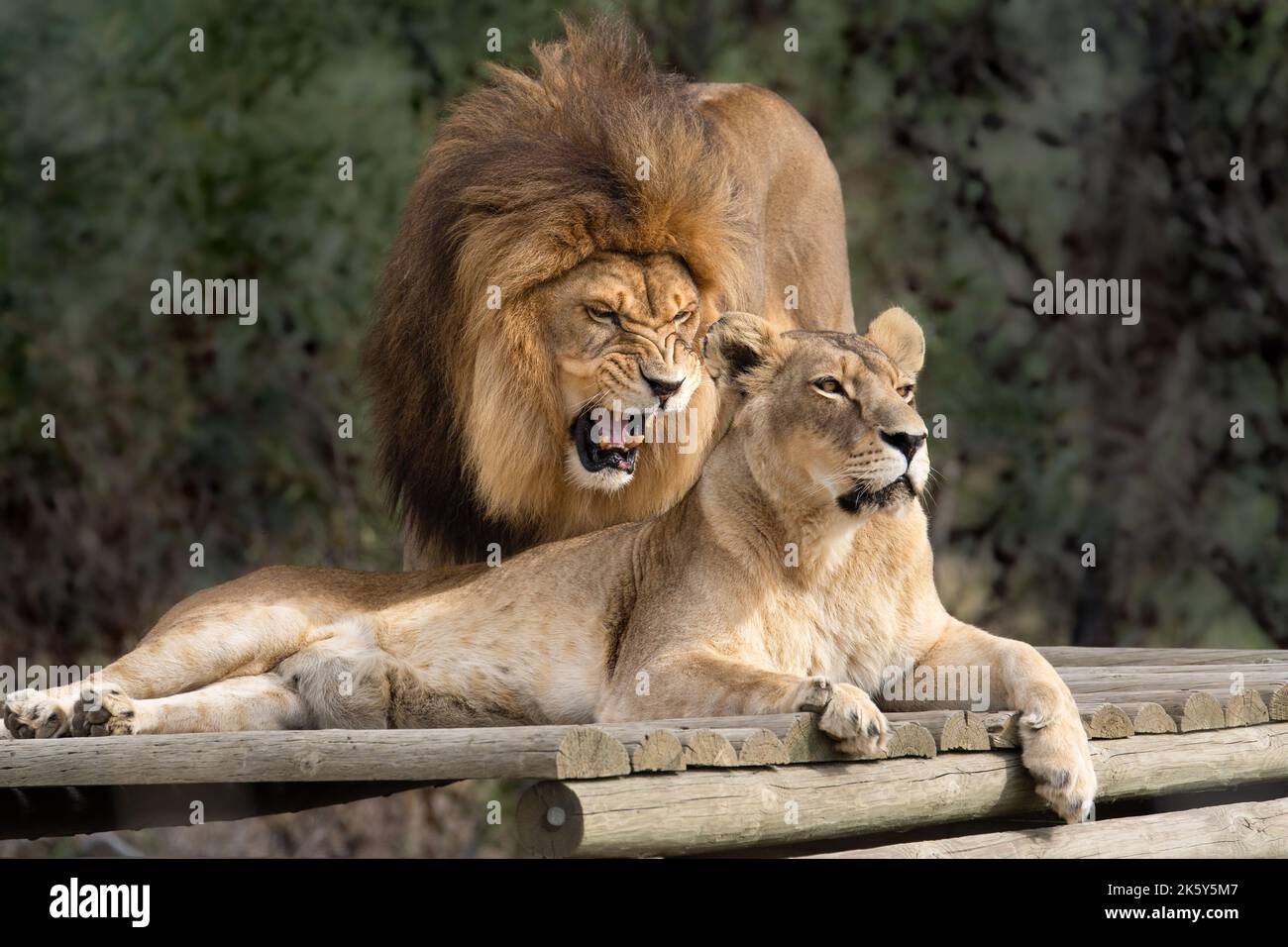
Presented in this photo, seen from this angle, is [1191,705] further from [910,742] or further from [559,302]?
[559,302]

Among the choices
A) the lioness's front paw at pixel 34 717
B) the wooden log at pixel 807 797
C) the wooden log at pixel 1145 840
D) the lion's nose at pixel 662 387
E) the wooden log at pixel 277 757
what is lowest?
the wooden log at pixel 1145 840

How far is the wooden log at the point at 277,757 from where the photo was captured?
141 inches

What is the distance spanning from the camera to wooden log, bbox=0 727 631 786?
3580mm

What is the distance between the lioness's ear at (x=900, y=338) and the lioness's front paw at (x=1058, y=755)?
3.27 feet

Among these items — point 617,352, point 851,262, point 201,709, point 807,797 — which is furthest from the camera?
point 851,262

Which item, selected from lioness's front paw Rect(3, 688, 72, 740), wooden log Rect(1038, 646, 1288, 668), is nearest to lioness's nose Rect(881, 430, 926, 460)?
lioness's front paw Rect(3, 688, 72, 740)

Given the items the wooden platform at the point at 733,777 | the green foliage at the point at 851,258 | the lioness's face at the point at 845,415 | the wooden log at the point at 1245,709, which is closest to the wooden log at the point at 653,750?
the wooden platform at the point at 733,777

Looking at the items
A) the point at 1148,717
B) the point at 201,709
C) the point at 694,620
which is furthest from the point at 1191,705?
the point at 201,709

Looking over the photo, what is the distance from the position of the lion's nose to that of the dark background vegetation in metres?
4.20

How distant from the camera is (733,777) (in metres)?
3.57

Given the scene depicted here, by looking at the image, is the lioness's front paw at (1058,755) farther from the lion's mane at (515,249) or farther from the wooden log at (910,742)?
the lion's mane at (515,249)

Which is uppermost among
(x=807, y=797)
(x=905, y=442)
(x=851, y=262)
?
(x=851, y=262)

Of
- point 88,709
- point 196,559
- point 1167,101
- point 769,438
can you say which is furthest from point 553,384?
point 1167,101

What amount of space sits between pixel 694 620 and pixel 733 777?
97 cm
